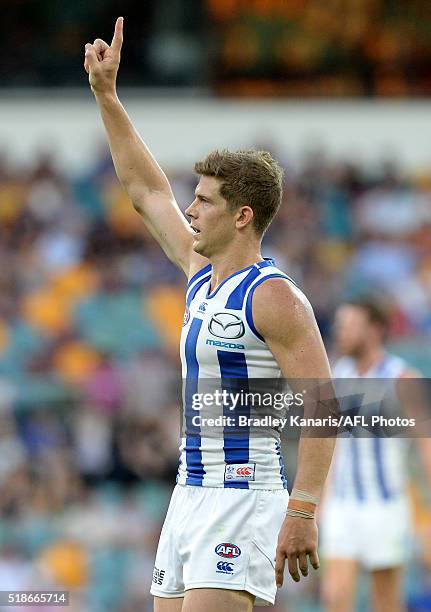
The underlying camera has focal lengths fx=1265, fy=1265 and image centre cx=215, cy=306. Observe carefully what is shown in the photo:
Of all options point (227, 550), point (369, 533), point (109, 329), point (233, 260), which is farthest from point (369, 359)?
point (109, 329)

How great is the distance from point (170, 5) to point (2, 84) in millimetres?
2398

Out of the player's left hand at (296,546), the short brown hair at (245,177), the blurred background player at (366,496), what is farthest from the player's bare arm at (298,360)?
the blurred background player at (366,496)

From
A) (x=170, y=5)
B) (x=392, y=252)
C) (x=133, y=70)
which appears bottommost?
(x=392, y=252)

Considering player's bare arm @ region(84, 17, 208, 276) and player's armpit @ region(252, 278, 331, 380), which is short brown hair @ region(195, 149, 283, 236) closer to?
player's armpit @ region(252, 278, 331, 380)

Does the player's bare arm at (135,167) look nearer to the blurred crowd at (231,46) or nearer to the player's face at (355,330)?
the player's face at (355,330)

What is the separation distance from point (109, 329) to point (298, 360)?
7705 millimetres

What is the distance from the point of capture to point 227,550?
14.3ft

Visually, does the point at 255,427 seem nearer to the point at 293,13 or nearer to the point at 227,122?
the point at 227,122

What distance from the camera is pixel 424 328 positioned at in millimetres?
12242

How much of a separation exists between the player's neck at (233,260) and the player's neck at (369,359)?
3.14 meters

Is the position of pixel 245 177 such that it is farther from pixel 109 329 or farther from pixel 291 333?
pixel 109 329

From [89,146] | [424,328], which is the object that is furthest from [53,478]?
[89,146]

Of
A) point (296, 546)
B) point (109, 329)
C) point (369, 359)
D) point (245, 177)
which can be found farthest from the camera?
point (109, 329)

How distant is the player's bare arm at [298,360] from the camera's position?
416 cm
